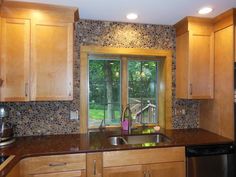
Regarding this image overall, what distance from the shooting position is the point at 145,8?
2297 mm

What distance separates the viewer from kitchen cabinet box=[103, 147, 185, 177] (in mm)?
2045

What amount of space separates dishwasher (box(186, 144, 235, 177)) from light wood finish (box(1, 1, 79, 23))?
1912 mm

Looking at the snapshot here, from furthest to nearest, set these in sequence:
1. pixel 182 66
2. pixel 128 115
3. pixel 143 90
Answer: pixel 143 90
pixel 128 115
pixel 182 66

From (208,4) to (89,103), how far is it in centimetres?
184

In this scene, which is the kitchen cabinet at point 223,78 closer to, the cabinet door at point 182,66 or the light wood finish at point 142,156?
the cabinet door at point 182,66

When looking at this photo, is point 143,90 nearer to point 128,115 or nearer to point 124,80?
point 124,80

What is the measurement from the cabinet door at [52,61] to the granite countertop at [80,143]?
0.48 m

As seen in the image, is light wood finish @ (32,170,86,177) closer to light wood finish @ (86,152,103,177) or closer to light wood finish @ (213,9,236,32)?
light wood finish @ (86,152,103,177)

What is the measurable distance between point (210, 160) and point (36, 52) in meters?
2.17

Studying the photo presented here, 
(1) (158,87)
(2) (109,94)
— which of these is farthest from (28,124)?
(1) (158,87)

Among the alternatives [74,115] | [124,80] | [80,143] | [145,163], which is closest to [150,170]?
[145,163]

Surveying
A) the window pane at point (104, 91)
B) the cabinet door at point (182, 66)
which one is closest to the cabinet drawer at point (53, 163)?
the window pane at point (104, 91)

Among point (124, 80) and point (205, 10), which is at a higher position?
point (205, 10)

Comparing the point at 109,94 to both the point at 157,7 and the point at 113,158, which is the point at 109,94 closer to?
the point at 113,158
